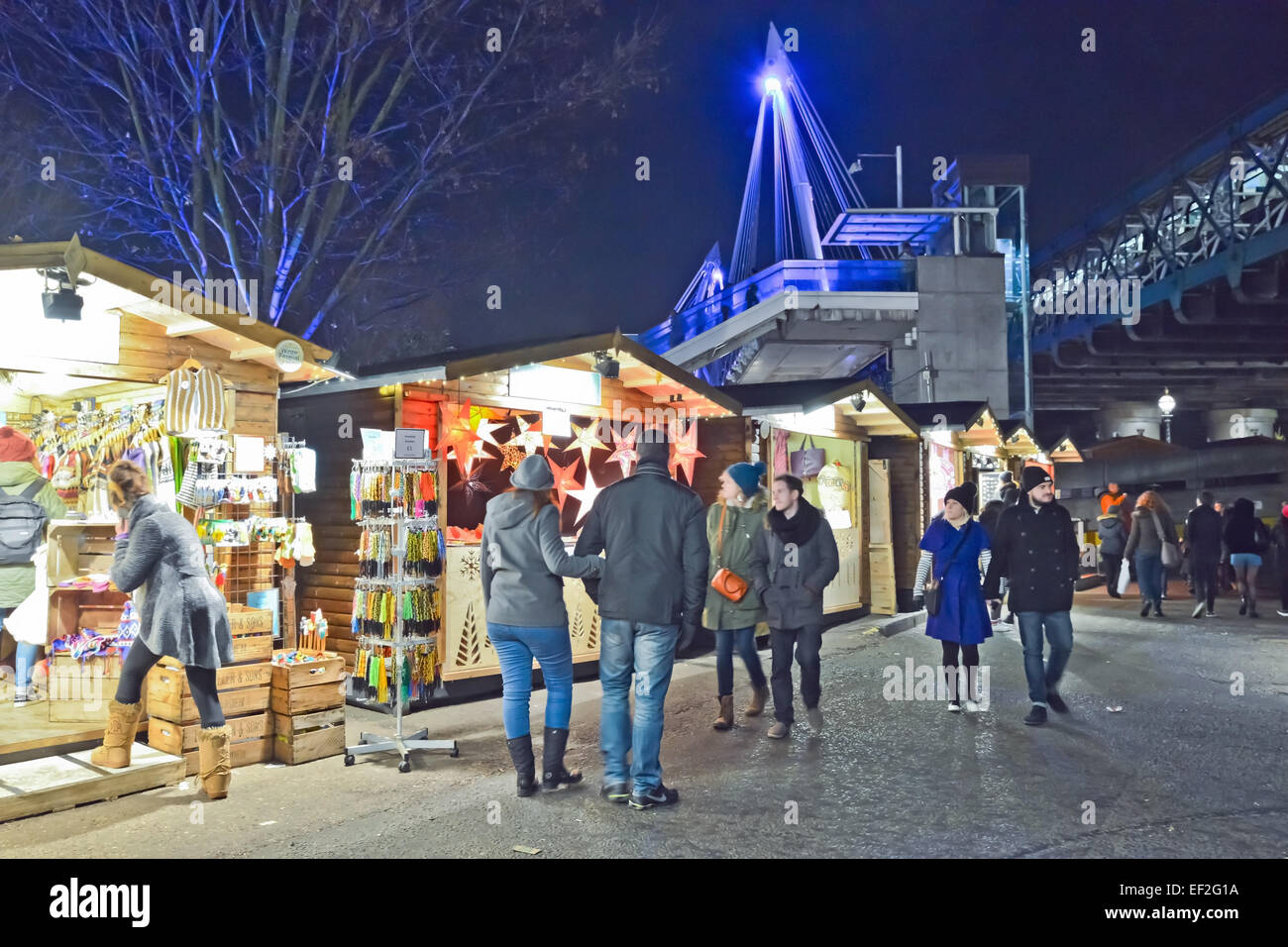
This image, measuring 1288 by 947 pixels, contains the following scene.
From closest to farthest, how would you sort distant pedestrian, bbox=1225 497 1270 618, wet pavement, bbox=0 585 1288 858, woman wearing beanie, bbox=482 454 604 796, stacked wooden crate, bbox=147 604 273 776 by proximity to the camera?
wet pavement, bbox=0 585 1288 858
woman wearing beanie, bbox=482 454 604 796
stacked wooden crate, bbox=147 604 273 776
distant pedestrian, bbox=1225 497 1270 618

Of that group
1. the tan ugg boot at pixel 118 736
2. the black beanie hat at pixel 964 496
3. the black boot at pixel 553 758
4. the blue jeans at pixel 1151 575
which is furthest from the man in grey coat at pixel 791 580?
the blue jeans at pixel 1151 575

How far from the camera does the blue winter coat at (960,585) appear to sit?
733cm

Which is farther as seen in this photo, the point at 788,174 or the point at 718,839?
the point at 788,174

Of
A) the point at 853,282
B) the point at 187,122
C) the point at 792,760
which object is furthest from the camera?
the point at 853,282

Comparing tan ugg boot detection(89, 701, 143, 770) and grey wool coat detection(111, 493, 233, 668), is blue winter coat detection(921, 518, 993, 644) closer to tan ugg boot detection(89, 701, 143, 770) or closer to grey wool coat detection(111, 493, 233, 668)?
grey wool coat detection(111, 493, 233, 668)

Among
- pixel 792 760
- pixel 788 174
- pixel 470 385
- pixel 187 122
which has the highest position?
pixel 788 174

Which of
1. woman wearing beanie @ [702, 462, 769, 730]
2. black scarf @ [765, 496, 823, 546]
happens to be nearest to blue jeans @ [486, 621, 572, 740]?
woman wearing beanie @ [702, 462, 769, 730]

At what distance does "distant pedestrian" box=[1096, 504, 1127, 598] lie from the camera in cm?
1780

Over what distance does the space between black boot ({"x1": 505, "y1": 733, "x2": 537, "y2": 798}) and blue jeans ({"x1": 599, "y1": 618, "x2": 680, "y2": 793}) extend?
1.41 feet

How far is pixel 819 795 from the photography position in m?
5.32

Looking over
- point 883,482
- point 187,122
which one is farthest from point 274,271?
point 883,482
